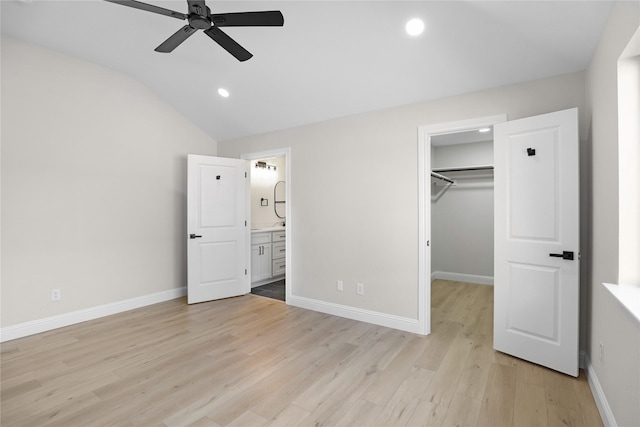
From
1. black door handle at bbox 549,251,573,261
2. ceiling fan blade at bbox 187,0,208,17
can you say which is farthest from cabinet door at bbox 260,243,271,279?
black door handle at bbox 549,251,573,261

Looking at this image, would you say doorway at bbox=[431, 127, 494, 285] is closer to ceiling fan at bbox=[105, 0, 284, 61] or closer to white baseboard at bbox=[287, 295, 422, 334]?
white baseboard at bbox=[287, 295, 422, 334]

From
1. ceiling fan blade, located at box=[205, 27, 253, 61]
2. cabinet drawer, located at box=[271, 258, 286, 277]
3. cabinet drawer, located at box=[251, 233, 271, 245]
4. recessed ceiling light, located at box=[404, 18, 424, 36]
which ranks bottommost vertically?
cabinet drawer, located at box=[271, 258, 286, 277]

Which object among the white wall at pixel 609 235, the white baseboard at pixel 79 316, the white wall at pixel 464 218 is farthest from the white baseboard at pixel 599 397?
the white baseboard at pixel 79 316

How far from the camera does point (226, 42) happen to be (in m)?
2.18

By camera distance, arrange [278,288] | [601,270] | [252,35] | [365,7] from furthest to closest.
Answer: [278,288] → [252,35] → [365,7] → [601,270]

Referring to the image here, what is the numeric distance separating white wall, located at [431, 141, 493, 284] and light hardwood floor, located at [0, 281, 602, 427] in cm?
203

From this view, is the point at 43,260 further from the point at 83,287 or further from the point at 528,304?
the point at 528,304

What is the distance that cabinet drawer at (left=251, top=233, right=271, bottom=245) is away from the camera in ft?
16.9

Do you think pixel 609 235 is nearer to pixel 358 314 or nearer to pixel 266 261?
pixel 358 314

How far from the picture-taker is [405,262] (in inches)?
131

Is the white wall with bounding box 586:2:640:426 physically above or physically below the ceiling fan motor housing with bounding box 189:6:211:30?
below

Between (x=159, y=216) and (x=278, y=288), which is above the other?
(x=159, y=216)

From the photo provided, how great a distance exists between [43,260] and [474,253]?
244 inches

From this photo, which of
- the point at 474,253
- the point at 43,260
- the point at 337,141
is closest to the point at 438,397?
the point at 337,141
